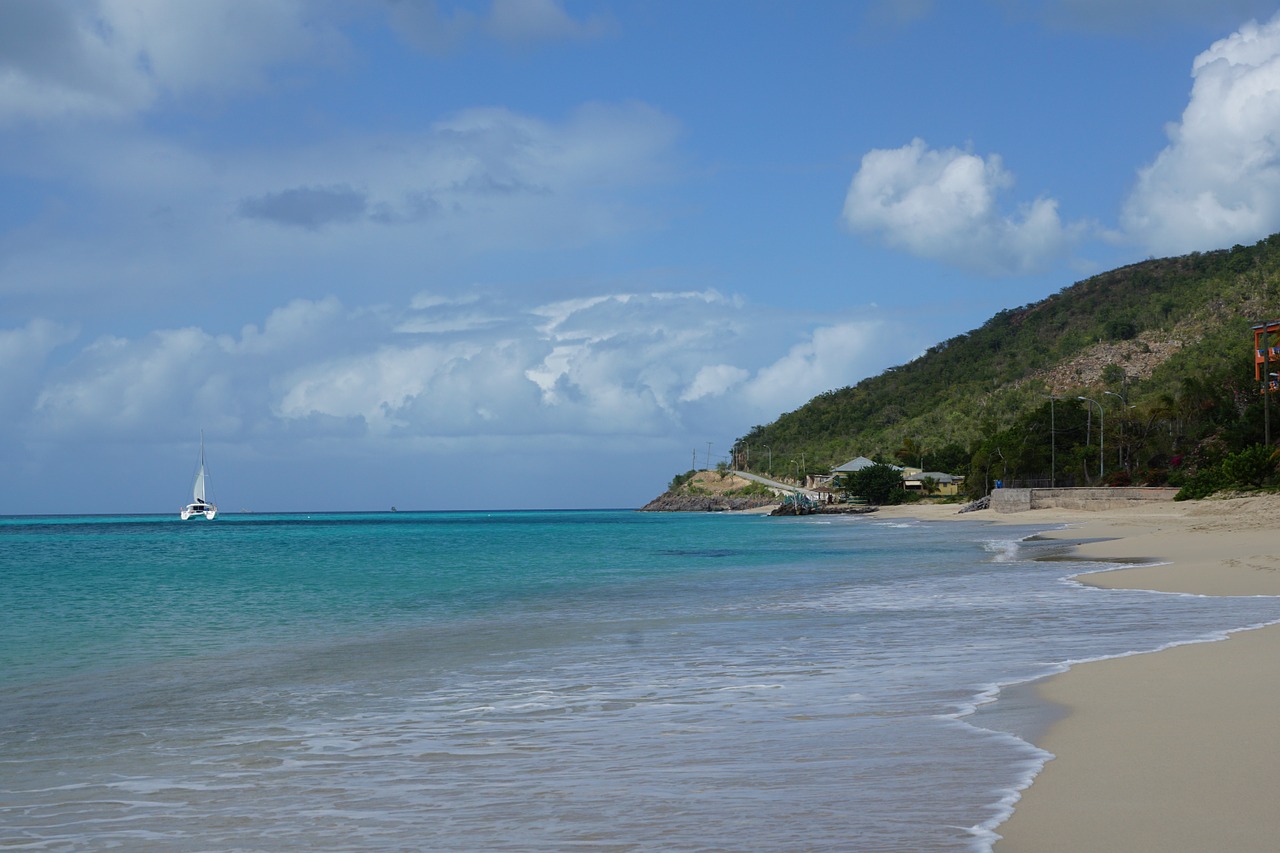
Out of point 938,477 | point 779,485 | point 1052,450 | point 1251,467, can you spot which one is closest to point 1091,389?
point 938,477

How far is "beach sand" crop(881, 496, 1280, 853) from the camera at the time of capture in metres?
5.16

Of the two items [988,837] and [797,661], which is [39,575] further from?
[988,837]

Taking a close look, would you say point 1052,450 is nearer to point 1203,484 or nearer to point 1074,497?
point 1074,497

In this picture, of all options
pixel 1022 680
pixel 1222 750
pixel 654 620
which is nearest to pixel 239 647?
pixel 654 620

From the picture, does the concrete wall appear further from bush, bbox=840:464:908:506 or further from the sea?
the sea

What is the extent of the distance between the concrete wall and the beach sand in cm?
5858

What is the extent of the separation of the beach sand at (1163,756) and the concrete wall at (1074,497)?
192ft

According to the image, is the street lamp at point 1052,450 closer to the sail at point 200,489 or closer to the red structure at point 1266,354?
the red structure at point 1266,354

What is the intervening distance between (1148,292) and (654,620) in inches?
6576

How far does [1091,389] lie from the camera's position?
128 meters

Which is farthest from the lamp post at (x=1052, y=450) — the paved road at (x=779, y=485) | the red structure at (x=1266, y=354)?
the paved road at (x=779, y=485)

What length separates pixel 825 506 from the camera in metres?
129

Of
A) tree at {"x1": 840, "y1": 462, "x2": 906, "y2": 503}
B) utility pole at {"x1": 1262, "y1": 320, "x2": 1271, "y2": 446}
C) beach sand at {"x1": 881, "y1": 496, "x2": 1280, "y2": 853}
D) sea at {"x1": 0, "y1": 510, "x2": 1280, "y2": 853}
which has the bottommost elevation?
sea at {"x1": 0, "y1": 510, "x2": 1280, "y2": 853}

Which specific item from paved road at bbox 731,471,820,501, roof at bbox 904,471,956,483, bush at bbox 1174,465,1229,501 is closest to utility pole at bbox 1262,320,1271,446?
bush at bbox 1174,465,1229,501
